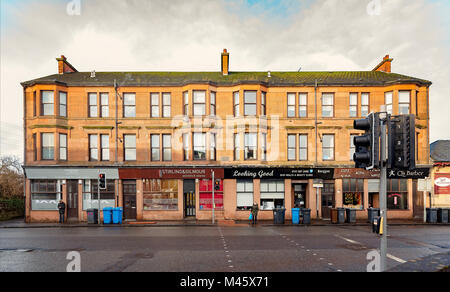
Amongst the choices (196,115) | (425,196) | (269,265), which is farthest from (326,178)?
(269,265)

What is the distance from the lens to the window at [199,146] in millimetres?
22281

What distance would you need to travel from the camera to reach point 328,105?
22703 mm

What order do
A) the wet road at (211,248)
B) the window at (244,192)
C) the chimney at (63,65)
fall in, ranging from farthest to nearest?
the chimney at (63,65)
the window at (244,192)
the wet road at (211,248)

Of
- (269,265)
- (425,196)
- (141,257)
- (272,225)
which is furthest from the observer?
(425,196)

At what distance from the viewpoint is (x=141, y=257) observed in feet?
34.6

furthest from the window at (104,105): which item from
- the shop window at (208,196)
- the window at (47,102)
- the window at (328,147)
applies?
the window at (328,147)

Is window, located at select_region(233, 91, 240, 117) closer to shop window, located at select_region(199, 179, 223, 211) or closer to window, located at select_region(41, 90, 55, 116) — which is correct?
shop window, located at select_region(199, 179, 223, 211)

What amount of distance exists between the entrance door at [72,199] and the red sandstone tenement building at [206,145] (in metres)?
0.08

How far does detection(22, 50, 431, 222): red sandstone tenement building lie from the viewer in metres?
21.8

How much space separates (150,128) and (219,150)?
5911mm

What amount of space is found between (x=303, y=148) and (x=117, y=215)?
608 inches

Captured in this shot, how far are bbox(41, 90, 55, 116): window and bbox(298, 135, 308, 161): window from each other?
20.1 metres

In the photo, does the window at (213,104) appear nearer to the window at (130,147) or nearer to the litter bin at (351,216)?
the window at (130,147)

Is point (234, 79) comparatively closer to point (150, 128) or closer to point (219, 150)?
point (219, 150)
